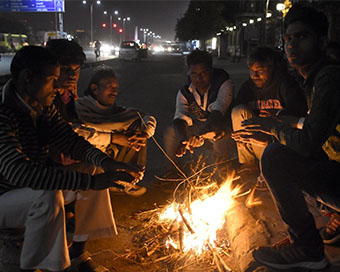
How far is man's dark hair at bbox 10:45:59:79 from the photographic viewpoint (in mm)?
2502

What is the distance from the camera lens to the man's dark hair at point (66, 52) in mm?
4039

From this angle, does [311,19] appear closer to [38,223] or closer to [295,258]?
[295,258]

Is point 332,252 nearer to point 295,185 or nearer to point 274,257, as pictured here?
point 274,257

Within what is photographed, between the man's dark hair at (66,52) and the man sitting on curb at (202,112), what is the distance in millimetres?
1296

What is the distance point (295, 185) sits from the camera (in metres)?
2.66

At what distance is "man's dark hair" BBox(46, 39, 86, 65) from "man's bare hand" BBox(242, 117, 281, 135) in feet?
6.70

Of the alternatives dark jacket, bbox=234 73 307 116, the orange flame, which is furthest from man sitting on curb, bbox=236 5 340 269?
dark jacket, bbox=234 73 307 116

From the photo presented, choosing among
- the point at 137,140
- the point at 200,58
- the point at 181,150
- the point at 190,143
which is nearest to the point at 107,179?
the point at 137,140

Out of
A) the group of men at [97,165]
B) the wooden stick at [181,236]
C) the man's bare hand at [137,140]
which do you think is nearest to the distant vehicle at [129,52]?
the man's bare hand at [137,140]

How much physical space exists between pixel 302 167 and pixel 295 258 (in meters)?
0.64

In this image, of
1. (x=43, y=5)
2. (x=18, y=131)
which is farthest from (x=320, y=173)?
(x=43, y=5)

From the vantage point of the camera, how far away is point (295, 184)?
2.66 meters

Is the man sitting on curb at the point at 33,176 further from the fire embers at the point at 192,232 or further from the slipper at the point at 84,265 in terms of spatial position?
the fire embers at the point at 192,232

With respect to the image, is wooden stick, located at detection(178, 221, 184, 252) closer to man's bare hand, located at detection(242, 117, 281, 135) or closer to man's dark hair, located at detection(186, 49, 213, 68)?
man's bare hand, located at detection(242, 117, 281, 135)
